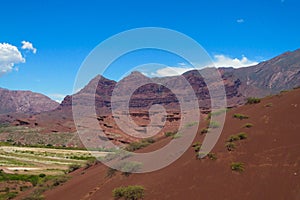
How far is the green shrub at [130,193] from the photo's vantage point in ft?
51.2

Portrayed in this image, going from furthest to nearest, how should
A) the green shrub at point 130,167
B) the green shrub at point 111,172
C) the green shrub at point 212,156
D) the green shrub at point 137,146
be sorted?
the green shrub at point 137,146, the green shrub at point 111,172, the green shrub at point 130,167, the green shrub at point 212,156

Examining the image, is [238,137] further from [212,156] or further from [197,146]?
[197,146]

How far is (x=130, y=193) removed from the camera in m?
15.8

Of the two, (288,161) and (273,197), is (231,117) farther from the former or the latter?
(273,197)

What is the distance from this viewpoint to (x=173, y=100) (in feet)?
643

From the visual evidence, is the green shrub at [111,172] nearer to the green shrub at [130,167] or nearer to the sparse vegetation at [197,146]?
the green shrub at [130,167]

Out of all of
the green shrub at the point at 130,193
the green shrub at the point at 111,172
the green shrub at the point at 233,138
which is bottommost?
the green shrub at the point at 130,193

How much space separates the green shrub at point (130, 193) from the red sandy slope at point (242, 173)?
1.28 feet

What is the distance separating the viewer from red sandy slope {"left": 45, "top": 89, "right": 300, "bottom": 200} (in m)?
13.6

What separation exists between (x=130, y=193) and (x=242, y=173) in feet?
17.4

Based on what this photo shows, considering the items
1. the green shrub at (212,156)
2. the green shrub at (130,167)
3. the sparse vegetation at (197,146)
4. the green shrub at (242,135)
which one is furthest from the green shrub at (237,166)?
the green shrub at (130,167)

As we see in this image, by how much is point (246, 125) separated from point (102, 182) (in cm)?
943

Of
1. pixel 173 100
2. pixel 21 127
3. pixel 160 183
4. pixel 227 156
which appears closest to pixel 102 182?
pixel 160 183

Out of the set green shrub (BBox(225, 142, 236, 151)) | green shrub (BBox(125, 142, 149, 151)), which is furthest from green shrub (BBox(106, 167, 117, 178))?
green shrub (BBox(225, 142, 236, 151))
